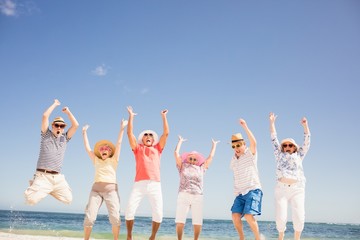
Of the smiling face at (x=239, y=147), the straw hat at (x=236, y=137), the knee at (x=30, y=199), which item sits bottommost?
the knee at (x=30, y=199)

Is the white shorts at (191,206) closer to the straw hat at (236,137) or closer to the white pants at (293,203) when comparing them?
the straw hat at (236,137)

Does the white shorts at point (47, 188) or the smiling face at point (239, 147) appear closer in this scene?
the white shorts at point (47, 188)

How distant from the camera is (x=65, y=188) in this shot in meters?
8.34

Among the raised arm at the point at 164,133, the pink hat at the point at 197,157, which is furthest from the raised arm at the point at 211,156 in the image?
the raised arm at the point at 164,133

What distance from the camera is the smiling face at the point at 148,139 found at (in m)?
9.01

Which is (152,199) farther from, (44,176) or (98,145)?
(44,176)

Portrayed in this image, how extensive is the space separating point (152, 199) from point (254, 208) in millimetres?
2448

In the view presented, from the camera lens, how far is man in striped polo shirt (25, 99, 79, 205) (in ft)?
26.2

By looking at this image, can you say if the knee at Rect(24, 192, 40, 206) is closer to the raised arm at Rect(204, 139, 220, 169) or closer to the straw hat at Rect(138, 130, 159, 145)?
the straw hat at Rect(138, 130, 159, 145)

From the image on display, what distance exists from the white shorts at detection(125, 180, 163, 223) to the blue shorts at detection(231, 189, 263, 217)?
5.91 ft

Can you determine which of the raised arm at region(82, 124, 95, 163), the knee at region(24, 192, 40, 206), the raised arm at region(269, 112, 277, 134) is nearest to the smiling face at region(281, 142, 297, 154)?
the raised arm at region(269, 112, 277, 134)

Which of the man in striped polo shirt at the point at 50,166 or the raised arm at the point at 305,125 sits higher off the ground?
the raised arm at the point at 305,125

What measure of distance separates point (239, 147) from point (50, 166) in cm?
460

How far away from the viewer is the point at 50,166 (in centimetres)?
820
